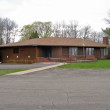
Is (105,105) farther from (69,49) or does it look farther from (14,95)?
(69,49)

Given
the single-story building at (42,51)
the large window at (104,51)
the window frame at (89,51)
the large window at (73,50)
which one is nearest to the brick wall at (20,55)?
the single-story building at (42,51)

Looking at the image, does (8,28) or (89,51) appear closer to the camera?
(89,51)

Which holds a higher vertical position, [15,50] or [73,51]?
[15,50]

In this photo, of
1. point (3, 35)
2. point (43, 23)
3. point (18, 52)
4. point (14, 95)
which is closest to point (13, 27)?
point (3, 35)

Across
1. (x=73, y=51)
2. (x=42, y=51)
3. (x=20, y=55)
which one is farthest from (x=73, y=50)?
(x=20, y=55)

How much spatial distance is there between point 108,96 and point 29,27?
6083 cm

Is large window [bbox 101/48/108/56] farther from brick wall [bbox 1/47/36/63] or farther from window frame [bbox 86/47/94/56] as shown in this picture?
brick wall [bbox 1/47/36/63]

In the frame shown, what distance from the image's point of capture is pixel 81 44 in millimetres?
35469

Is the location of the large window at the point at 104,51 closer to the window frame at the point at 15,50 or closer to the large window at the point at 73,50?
the large window at the point at 73,50

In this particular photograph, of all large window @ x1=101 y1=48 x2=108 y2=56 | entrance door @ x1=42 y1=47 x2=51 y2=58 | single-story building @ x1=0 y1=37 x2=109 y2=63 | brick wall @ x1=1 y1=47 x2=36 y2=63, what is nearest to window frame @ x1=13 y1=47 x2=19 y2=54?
single-story building @ x1=0 y1=37 x2=109 y2=63

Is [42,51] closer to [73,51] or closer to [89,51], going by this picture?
[73,51]

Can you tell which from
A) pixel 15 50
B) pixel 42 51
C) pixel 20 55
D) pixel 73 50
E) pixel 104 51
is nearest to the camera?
pixel 20 55

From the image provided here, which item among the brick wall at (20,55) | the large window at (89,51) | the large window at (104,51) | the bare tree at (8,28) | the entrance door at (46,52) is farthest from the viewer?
the bare tree at (8,28)

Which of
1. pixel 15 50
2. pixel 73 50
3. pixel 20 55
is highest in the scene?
pixel 15 50
